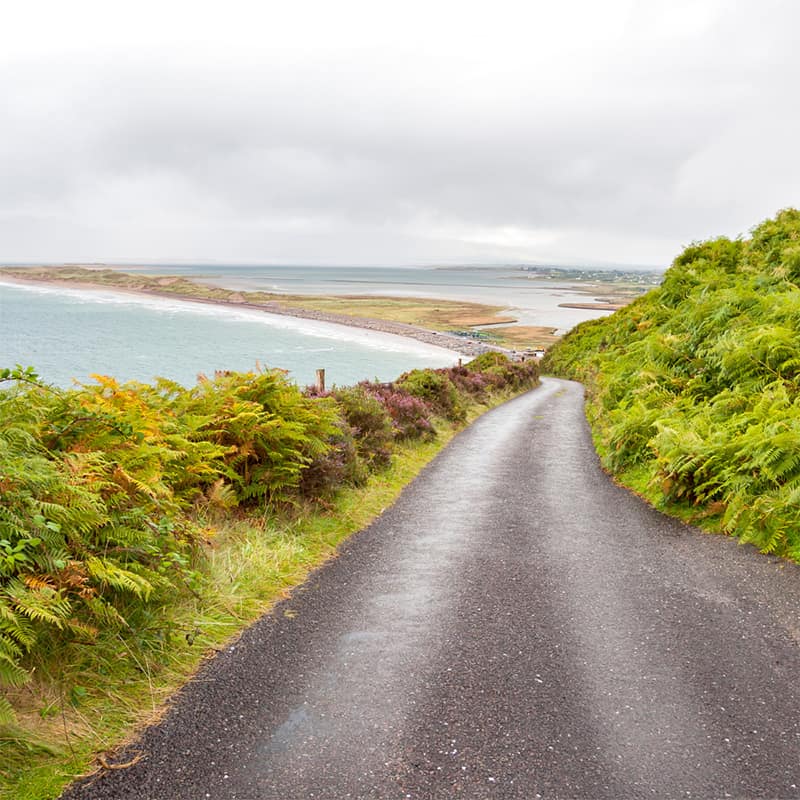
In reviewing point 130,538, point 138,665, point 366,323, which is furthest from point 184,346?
point 138,665

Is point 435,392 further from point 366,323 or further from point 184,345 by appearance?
point 366,323

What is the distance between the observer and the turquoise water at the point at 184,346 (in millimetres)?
55562

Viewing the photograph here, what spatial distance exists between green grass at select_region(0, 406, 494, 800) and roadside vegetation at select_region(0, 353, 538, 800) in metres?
0.01

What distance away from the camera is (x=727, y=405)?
10453 mm

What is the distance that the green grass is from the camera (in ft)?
11.6

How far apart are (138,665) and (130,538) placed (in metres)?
1.03

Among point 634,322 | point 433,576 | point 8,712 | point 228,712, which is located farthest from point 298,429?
point 634,322

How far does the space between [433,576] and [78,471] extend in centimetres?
420

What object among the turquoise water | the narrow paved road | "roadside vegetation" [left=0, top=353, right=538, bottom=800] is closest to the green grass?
"roadside vegetation" [left=0, top=353, right=538, bottom=800]

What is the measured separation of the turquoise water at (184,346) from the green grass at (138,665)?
35.0 m

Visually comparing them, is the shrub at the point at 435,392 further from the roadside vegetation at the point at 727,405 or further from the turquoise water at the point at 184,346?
the turquoise water at the point at 184,346

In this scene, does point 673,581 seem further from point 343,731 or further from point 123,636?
point 123,636

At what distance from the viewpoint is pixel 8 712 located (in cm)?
337

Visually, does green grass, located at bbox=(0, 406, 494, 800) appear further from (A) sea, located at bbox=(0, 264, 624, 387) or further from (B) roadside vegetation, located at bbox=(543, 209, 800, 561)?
(A) sea, located at bbox=(0, 264, 624, 387)
